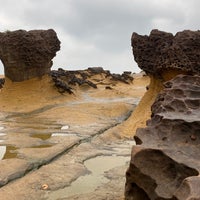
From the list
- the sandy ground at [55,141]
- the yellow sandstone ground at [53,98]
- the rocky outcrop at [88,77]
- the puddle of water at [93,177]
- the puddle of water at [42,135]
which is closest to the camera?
the puddle of water at [93,177]

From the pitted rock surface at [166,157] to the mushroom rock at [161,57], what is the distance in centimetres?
383

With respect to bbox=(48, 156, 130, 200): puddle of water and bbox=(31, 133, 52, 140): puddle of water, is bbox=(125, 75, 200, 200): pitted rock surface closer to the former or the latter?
bbox=(48, 156, 130, 200): puddle of water

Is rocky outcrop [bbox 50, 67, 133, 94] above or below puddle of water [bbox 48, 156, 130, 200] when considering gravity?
above

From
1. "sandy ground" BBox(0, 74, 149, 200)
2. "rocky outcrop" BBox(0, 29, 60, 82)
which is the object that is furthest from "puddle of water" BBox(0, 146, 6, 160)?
"rocky outcrop" BBox(0, 29, 60, 82)

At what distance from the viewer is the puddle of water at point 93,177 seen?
3729mm

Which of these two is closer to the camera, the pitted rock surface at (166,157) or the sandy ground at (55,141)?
the pitted rock surface at (166,157)

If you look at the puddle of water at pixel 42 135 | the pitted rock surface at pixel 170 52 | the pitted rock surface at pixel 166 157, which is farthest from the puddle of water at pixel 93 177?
the pitted rock surface at pixel 170 52

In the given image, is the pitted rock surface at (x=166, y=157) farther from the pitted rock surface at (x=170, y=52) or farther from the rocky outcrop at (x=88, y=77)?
the rocky outcrop at (x=88, y=77)

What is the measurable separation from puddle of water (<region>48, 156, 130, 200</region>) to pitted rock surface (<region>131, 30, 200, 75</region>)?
337 centimetres

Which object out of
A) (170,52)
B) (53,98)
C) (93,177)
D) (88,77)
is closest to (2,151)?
(93,177)

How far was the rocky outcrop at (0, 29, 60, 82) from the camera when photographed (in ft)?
40.0

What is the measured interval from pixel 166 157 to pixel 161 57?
19.1ft

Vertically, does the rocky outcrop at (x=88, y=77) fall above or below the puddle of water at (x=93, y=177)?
above

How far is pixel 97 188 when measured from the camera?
380 centimetres
